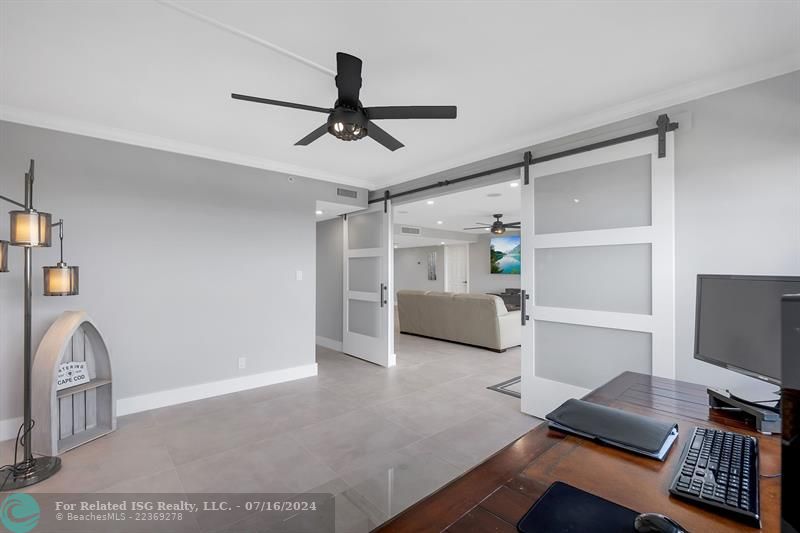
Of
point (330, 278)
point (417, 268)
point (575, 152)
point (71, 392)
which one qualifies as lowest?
point (71, 392)

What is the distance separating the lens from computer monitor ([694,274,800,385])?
118 centimetres

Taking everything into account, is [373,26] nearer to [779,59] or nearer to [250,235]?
[779,59]

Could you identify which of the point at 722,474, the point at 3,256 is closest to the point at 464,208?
the point at 3,256

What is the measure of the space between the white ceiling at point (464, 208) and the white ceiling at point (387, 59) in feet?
6.04

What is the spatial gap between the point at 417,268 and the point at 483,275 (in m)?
2.44

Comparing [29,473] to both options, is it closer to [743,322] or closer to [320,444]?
[320,444]

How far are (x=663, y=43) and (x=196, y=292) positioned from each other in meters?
4.14

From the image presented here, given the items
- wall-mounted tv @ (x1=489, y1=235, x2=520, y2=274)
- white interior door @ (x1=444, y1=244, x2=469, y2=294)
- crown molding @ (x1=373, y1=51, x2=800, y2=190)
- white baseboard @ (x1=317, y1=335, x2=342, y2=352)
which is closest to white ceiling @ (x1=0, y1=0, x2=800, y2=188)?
crown molding @ (x1=373, y1=51, x2=800, y2=190)

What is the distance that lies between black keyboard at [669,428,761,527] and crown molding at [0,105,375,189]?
4126 millimetres

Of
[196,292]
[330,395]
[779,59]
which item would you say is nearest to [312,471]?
[330,395]

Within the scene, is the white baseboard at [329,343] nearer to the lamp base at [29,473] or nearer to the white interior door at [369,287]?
the white interior door at [369,287]

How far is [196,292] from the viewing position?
3586 millimetres

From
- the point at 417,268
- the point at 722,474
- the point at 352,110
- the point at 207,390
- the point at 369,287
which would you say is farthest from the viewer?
the point at 417,268

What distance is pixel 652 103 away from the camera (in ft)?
8.30
